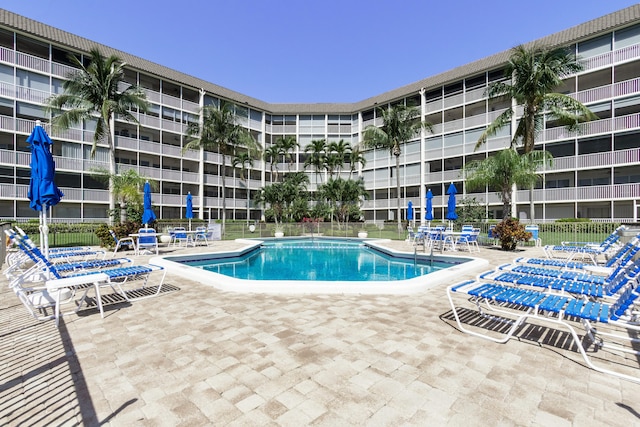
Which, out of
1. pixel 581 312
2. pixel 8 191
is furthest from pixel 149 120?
pixel 581 312

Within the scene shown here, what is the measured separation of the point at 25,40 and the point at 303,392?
34946 mm

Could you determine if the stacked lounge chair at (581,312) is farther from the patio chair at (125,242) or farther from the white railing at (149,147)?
the white railing at (149,147)

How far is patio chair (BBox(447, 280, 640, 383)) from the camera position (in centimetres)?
303

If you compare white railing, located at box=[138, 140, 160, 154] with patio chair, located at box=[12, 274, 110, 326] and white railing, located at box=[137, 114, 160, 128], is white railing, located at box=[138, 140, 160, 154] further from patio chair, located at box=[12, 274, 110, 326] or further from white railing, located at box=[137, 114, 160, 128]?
patio chair, located at box=[12, 274, 110, 326]

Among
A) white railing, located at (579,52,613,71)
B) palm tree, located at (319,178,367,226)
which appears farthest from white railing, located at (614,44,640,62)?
→ palm tree, located at (319,178,367,226)

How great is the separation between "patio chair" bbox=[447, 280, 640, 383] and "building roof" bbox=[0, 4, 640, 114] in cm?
3075

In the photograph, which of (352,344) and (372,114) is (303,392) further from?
(372,114)

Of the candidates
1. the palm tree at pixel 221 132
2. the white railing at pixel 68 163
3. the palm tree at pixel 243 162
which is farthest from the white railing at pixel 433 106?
the white railing at pixel 68 163

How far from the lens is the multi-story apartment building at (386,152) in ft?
75.7

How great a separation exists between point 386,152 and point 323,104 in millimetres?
12645

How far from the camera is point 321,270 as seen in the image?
11477 mm

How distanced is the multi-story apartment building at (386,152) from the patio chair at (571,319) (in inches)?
882

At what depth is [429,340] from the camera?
3734mm

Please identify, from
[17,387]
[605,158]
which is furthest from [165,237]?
[605,158]
